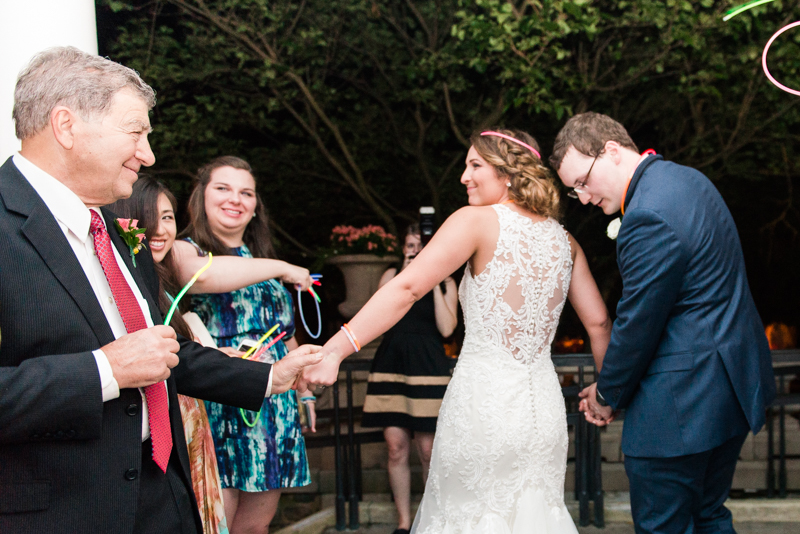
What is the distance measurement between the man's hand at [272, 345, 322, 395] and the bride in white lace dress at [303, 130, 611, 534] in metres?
0.06

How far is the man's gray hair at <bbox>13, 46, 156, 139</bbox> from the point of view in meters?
1.32

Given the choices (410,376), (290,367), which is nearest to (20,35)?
(290,367)

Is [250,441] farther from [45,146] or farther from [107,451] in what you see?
[45,146]

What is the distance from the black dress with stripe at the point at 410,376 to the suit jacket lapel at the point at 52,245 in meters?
2.31

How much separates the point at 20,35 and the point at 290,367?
132 cm

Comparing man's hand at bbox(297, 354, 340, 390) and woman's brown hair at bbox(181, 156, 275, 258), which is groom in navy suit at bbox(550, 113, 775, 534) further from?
woman's brown hair at bbox(181, 156, 275, 258)

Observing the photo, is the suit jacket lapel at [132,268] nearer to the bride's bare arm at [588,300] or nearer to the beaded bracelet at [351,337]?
the beaded bracelet at [351,337]

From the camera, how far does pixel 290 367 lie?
1.95 meters

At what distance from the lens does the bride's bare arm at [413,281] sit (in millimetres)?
2062

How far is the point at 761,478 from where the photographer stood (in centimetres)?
458

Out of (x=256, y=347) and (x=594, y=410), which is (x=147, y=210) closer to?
(x=256, y=347)

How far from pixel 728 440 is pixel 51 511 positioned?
6.30 feet

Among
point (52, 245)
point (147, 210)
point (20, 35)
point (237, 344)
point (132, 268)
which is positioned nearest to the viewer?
point (52, 245)

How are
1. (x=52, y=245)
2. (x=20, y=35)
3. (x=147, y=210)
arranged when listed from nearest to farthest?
(x=52, y=245), (x=20, y=35), (x=147, y=210)
